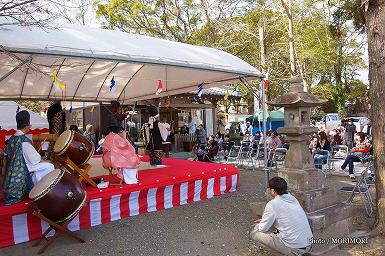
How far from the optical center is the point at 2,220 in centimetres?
428

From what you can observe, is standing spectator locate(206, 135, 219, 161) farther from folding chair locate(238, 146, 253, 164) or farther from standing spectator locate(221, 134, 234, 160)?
folding chair locate(238, 146, 253, 164)

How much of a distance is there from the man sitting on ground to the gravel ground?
53 cm

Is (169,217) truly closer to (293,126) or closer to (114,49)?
(293,126)

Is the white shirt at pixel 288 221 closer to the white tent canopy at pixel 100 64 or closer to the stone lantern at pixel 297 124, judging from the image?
the stone lantern at pixel 297 124

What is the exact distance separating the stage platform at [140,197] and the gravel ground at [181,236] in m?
0.14

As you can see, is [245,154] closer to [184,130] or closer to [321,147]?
[321,147]

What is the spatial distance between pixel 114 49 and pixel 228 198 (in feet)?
11.3

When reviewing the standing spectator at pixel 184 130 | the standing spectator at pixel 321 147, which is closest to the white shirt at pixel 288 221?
the standing spectator at pixel 321 147

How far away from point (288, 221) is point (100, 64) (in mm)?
6317

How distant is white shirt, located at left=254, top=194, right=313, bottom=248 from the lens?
11.4 ft

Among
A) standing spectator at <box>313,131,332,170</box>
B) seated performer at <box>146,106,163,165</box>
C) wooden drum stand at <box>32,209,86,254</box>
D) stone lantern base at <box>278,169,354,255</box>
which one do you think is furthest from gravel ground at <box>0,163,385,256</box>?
standing spectator at <box>313,131,332,170</box>

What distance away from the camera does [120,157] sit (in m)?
5.70

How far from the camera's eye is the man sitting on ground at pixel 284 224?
3479 mm

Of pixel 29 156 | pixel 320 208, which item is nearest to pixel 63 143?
pixel 29 156
